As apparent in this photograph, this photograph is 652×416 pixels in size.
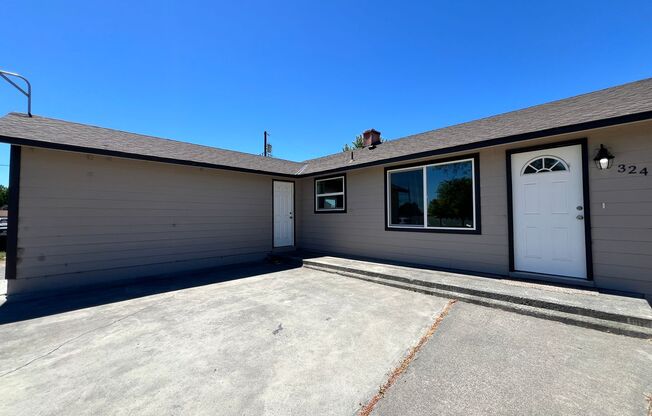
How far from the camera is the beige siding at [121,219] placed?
4637 mm

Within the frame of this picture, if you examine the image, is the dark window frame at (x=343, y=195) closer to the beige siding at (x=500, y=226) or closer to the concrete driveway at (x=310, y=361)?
the beige siding at (x=500, y=226)

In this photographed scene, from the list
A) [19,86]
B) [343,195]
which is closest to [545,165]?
[343,195]

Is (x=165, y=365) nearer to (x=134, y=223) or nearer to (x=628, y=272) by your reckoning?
(x=134, y=223)

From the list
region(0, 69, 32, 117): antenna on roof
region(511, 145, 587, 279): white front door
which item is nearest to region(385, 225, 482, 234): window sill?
region(511, 145, 587, 279): white front door

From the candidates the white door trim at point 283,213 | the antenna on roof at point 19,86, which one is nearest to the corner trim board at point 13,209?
the antenna on roof at point 19,86

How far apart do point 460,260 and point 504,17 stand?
609 cm

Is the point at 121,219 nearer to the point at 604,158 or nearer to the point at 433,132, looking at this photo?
the point at 433,132

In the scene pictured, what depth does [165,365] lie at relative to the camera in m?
2.38

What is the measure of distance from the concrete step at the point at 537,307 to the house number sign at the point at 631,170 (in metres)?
2.15

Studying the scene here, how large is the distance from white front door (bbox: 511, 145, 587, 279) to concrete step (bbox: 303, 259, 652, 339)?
1357mm

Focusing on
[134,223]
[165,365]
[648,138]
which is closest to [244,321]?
[165,365]

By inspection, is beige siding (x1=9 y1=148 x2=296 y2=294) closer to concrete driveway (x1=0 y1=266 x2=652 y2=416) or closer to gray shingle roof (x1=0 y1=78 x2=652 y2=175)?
gray shingle roof (x1=0 y1=78 x2=652 y2=175)

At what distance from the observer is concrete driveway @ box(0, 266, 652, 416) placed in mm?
1854

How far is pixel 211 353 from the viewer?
2.59 m
